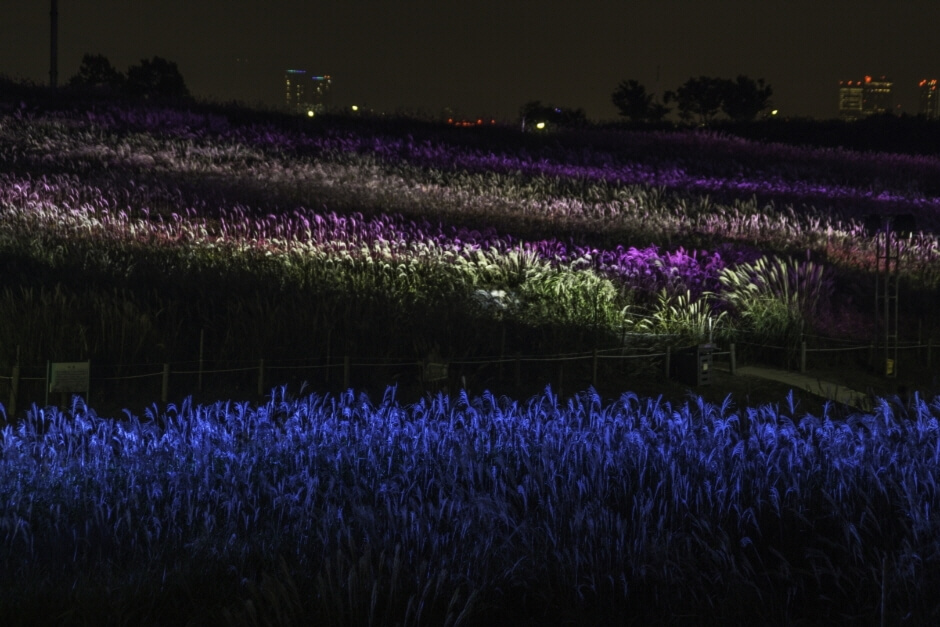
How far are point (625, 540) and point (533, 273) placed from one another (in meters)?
9.57

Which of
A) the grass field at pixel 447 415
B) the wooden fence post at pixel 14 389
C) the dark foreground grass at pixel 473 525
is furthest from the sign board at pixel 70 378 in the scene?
the dark foreground grass at pixel 473 525

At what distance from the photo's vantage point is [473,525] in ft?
20.0

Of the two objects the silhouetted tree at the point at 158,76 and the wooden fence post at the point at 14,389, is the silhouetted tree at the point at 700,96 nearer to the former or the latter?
the silhouetted tree at the point at 158,76

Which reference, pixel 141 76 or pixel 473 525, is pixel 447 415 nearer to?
pixel 473 525

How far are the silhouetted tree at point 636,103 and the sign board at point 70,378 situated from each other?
220 ft

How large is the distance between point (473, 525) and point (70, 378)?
4724 mm

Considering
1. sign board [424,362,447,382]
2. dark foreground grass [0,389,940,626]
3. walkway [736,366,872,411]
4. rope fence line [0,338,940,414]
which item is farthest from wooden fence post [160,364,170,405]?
walkway [736,366,872,411]

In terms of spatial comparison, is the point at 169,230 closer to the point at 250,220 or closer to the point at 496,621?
the point at 250,220

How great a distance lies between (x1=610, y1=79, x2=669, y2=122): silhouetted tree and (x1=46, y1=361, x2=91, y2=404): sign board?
220 ft

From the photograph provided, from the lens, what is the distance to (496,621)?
5336 millimetres

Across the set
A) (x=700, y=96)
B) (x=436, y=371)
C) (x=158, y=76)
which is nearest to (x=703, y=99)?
(x=700, y=96)

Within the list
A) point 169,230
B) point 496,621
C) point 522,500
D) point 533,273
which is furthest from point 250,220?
point 496,621

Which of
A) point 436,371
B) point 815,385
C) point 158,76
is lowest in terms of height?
point 815,385

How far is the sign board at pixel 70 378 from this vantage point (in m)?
9.45
